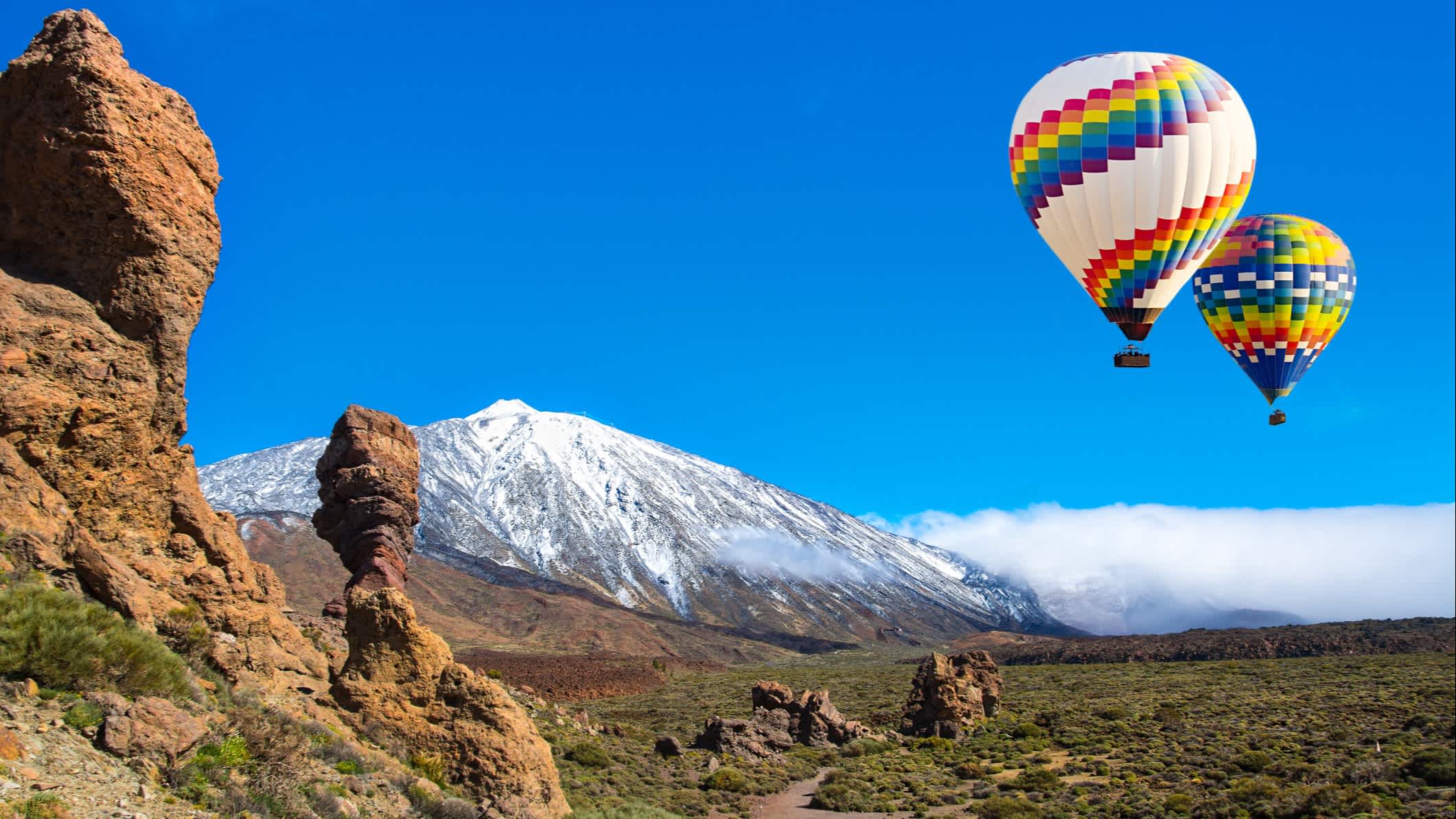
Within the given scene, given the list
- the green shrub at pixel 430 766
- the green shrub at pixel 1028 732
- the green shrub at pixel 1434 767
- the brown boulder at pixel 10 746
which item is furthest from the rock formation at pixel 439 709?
the green shrub at pixel 1028 732

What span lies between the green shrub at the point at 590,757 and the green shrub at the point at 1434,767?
23.8 meters

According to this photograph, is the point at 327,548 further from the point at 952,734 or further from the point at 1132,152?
the point at 1132,152

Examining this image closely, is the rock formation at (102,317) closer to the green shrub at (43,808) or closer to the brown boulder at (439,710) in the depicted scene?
the brown boulder at (439,710)

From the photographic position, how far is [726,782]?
35.1 meters

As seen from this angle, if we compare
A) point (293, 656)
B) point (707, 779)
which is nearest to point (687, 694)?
point (707, 779)

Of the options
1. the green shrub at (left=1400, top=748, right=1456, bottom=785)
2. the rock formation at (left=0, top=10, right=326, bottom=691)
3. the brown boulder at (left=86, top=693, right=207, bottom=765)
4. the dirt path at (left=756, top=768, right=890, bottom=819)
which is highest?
the rock formation at (left=0, top=10, right=326, bottom=691)

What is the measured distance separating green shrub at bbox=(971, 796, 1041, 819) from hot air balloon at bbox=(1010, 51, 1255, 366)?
1416 cm

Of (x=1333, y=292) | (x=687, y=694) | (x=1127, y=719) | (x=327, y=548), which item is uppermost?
(x=327, y=548)

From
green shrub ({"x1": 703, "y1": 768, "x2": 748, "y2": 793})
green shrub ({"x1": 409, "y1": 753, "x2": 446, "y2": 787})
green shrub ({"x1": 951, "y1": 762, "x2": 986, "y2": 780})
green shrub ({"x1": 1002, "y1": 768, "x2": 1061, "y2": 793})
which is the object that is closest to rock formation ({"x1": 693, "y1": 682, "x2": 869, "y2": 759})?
green shrub ({"x1": 703, "y1": 768, "x2": 748, "y2": 793})

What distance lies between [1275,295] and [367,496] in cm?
3562

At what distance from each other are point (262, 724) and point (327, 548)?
384 ft

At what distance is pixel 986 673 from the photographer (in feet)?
184

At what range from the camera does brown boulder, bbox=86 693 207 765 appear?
38.3 feet

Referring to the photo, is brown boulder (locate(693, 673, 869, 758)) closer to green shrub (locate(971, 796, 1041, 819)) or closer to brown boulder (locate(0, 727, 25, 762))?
green shrub (locate(971, 796, 1041, 819))
